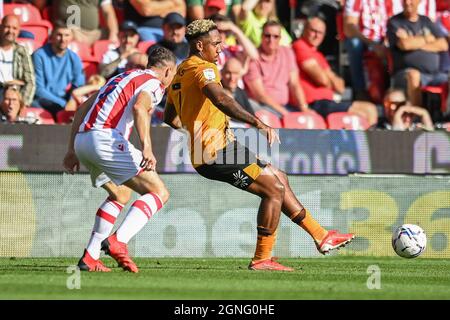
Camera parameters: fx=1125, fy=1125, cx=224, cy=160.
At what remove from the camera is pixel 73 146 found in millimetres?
11234

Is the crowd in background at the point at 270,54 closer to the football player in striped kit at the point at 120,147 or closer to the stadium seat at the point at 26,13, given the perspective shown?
the stadium seat at the point at 26,13

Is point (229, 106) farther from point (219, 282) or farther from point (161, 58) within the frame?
point (219, 282)

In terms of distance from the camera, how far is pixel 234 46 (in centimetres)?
1816

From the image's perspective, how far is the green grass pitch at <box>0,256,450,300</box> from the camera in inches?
349

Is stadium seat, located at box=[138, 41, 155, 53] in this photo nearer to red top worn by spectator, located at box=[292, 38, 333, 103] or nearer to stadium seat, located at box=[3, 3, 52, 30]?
stadium seat, located at box=[3, 3, 52, 30]

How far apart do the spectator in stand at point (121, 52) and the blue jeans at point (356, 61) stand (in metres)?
3.86

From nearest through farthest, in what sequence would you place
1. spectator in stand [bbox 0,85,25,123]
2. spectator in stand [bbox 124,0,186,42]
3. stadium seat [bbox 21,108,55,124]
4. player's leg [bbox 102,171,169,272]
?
player's leg [bbox 102,171,169,272]
spectator in stand [bbox 0,85,25,123]
stadium seat [bbox 21,108,55,124]
spectator in stand [bbox 124,0,186,42]

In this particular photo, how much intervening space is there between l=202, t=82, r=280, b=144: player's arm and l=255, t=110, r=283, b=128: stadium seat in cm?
602

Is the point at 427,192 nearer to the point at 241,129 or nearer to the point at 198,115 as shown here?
the point at 241,129

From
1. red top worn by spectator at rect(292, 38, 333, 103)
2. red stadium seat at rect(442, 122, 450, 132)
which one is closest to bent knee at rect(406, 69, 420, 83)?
red stadium seat at rect(442, 122, 450, 132)

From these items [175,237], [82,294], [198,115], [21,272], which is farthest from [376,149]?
[82,294]

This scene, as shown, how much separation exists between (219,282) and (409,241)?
11.6 ft
